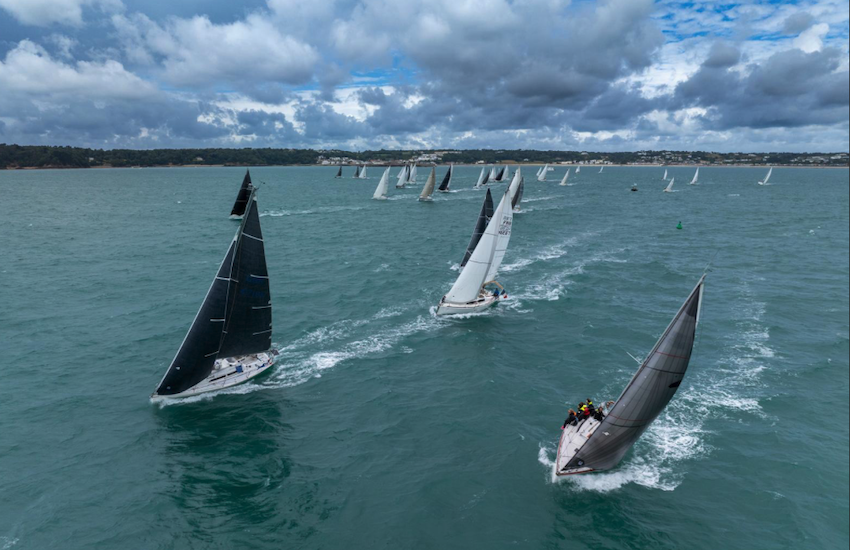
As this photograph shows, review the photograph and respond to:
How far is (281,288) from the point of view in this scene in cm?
5459

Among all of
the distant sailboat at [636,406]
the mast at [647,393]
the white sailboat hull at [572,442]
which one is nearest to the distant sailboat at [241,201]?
the white sailboat hull at [572,442]

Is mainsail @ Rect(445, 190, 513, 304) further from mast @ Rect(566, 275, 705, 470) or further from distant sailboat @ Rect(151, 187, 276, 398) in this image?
mast @ Rect(566, 275, 705, 470)

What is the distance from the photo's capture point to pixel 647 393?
2314cm

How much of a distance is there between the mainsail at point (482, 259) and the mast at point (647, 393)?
24.3m

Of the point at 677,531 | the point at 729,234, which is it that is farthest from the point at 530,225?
the point at 677,531

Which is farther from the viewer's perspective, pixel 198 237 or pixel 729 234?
pixel 729 234

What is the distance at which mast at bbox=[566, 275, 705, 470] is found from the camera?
21.3 meters

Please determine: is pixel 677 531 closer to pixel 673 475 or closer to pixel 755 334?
pixel 673 475

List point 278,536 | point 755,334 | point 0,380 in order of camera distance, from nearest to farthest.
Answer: point 278,536, point 0,380, point 755,334

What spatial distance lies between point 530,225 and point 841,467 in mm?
74961

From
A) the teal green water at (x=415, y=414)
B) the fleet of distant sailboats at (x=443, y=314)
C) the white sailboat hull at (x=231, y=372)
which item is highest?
the fleet of distant sailboats at (x=443, y=314)

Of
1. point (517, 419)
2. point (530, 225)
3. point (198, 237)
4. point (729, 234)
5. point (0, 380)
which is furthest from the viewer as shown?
point (530, 225)

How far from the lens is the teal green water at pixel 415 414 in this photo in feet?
72.8

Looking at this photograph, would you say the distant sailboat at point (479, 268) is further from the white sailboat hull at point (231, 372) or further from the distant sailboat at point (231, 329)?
the distant sailboat at point (231, 329)
